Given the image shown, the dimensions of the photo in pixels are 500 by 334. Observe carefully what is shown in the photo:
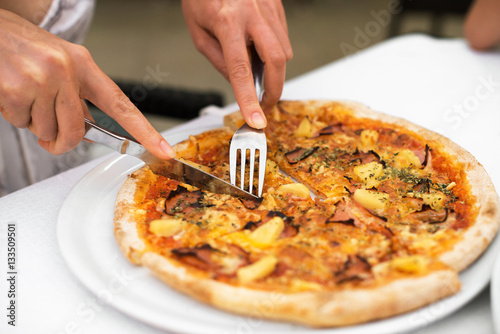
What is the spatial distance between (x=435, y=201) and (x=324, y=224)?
0.46m

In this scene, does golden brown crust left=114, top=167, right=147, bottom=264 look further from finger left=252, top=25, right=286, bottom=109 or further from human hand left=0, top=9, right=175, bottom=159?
finger left=252, top=25, right=286, bottom=109

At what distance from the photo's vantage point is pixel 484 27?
3.25 m

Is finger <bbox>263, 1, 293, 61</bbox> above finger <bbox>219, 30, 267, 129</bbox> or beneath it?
above

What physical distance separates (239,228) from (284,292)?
427 mm

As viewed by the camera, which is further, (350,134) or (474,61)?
(474,61)

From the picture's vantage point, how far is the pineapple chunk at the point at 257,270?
4.42 ft

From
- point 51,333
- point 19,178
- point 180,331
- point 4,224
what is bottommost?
point 19,178

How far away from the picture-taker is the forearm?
2264 mm

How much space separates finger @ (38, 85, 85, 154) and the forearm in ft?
3.31

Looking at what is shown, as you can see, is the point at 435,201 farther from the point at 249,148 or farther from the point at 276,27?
the point at 276,27

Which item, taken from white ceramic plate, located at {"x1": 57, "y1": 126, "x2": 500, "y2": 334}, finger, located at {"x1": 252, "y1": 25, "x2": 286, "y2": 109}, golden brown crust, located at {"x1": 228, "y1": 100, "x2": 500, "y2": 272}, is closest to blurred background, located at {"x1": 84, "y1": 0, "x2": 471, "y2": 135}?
golden brown crust, located at {"x1": 228, "y1": 100, "x2": 500, "y2": 272}

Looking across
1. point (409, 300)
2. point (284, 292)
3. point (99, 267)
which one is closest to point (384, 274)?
point (409, 300)

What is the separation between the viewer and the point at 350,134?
7.72 feet

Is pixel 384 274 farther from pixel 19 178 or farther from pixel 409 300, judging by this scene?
pixel 19 178
